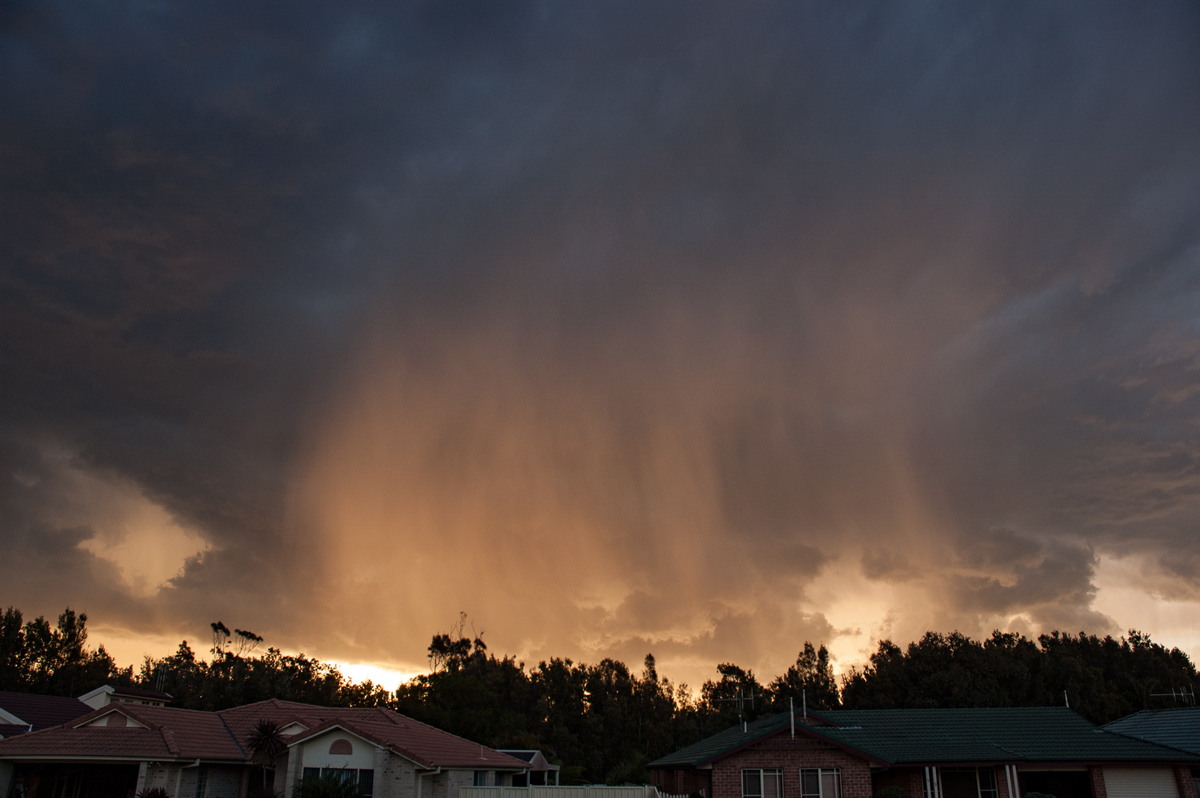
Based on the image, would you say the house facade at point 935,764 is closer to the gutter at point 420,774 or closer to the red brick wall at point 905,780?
the red brick wall at point 905,780

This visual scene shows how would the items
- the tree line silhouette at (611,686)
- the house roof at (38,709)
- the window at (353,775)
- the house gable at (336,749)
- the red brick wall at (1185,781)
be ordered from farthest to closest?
the tree line silhouette at (611,686)
the house roof at (38,709)
the red brick wall at (1185,781)
the house gable at (336,749)
the window at (353,775)

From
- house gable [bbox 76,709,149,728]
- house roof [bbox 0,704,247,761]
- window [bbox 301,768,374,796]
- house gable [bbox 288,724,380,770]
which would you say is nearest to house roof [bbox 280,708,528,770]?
house gable [bbox 288,724,380,770]

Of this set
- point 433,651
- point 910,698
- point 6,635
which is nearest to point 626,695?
point 433,651

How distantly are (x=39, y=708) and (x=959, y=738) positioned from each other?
57.4 metres

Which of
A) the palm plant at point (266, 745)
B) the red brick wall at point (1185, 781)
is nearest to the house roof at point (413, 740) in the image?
the palm plant at point (266, 745)

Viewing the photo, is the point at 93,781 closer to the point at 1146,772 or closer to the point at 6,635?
the point at 1146,772

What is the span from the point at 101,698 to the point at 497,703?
44.9 m

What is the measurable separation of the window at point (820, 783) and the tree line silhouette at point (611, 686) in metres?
27.7

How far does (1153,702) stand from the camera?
273 ft

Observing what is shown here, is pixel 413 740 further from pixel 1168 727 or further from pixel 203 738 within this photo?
pixel 1168 727

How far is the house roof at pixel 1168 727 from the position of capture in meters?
43.3

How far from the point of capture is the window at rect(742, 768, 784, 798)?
131 feet

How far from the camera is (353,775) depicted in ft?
130

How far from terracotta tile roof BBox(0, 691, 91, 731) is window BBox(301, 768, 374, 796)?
80.8 ft
